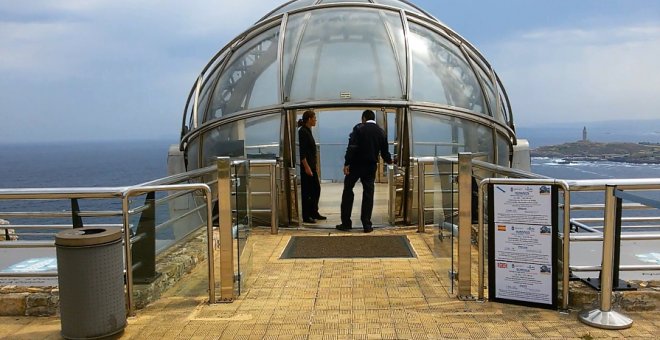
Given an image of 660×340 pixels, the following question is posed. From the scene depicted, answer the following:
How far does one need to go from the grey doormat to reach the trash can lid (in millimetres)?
3175

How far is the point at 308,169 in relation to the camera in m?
9.55

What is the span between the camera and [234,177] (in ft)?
18.3

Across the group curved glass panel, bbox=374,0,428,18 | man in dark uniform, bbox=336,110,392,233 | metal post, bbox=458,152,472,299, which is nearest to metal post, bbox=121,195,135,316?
metal post, bbox=458,152,472,299

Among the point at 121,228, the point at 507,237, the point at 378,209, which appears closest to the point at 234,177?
the point at 121,228

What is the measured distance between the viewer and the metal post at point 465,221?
5297 mm

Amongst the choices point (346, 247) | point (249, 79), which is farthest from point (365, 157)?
point (249, 79)

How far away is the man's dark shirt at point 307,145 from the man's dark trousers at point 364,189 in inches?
38.0

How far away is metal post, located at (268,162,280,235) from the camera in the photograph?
915 centimetres

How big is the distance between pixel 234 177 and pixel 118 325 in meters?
1.80

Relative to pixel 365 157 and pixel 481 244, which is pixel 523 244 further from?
pixel 365 157

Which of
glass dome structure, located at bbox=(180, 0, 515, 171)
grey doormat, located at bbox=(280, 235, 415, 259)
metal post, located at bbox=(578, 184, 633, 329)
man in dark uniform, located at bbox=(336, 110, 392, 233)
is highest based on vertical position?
glass dome structure, located at bbox=(180, 0, 515, 171)

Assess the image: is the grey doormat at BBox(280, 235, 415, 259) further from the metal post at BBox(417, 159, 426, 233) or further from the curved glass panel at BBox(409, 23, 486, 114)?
the curved glass panel at BBox(409, 23, 486, 114)

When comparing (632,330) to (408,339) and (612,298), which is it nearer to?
(612,298)

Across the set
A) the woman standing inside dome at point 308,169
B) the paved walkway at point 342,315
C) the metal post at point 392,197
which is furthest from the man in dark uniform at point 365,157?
the paved walkway at point 342,315
